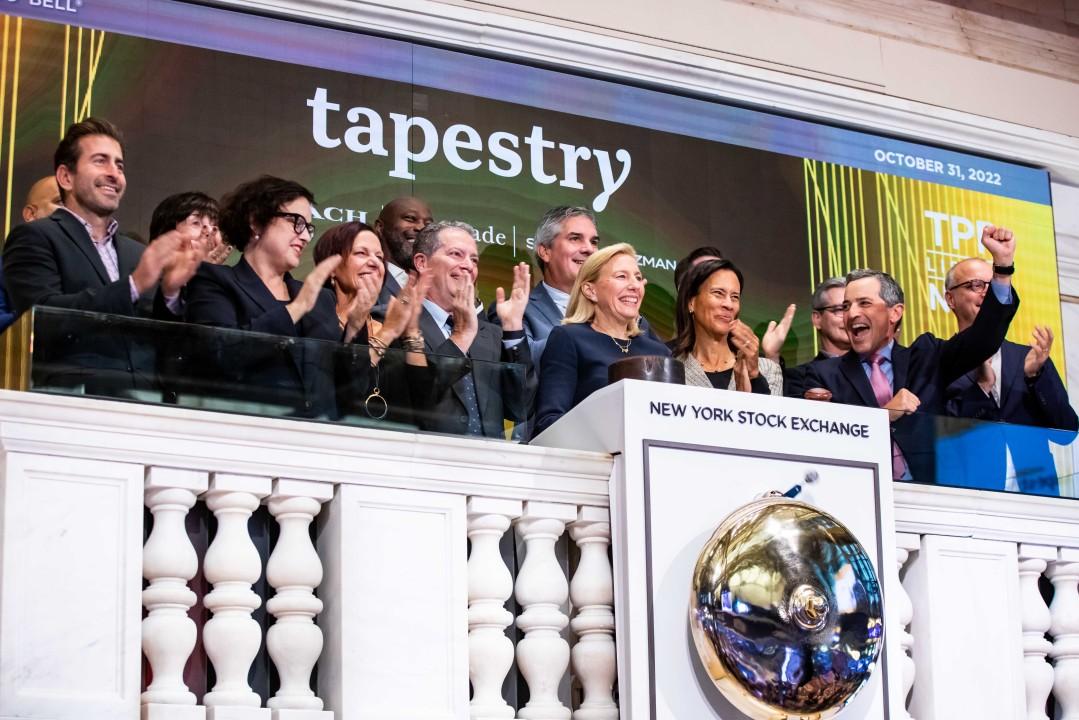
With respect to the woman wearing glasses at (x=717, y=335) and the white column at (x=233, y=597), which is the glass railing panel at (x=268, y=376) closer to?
the white column at (x=233, y=597)

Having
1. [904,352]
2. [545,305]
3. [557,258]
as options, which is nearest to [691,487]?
[545,305]

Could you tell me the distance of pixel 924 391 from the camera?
17.6ft

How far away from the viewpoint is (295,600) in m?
2.97

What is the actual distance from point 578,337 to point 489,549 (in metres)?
1.07

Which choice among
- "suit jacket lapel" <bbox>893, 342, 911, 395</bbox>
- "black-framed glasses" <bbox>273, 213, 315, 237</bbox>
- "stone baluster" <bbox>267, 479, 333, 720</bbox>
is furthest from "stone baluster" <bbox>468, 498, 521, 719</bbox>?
Answer: "suit jacket lapel" <bbox>893, 342, 911, 395</bbox>

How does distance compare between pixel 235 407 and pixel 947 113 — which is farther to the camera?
pixel 947 113

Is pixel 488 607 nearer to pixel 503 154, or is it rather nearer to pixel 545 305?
pixel 545 305

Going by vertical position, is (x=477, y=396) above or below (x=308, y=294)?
below

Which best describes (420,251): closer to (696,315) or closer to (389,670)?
(696,315)

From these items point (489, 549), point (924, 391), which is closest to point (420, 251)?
point (924, 391)

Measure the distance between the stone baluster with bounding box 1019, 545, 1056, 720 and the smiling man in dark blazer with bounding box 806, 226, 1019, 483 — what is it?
124 centimetres

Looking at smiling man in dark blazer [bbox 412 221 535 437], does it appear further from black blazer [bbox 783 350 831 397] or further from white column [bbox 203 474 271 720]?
black blazer [bbox 783 350 831 397]

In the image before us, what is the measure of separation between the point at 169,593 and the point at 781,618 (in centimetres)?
107

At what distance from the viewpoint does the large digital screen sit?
516 cm
